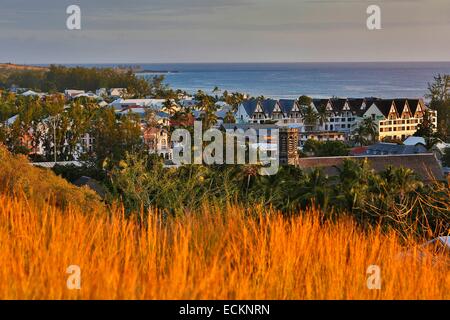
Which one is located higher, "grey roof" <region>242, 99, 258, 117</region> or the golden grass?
"grey roof" <region>242, 99, 258, 117</region>

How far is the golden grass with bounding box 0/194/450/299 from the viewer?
3.64m

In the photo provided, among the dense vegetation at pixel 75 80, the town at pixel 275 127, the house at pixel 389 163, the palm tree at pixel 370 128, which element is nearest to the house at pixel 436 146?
the town at pixel 275 127

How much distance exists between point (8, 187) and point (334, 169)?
81.0ft

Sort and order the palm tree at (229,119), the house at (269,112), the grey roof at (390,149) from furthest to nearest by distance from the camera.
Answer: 1. the house at (269,112)
2. the palm tree at (229,119)
3. the grey roof at (390,149)

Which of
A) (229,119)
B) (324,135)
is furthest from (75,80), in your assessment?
(324,135)

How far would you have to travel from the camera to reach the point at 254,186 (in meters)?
22.0

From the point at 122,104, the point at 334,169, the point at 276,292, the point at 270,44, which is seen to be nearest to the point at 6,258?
the point at 276,292

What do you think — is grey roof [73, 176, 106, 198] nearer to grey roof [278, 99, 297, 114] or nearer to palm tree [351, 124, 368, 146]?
palm tree [351, 124, 368, 146]

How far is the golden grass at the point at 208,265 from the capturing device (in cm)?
364

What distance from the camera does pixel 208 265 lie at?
14.3 ft

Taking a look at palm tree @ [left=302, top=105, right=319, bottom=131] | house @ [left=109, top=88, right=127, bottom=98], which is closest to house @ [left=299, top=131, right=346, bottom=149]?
palm tree @ [left=302, top=105, right=319, bottom=131]

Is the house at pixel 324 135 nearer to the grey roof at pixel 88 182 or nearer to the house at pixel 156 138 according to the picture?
the house at pixel 156 138

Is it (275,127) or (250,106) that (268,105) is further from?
(275,127)
